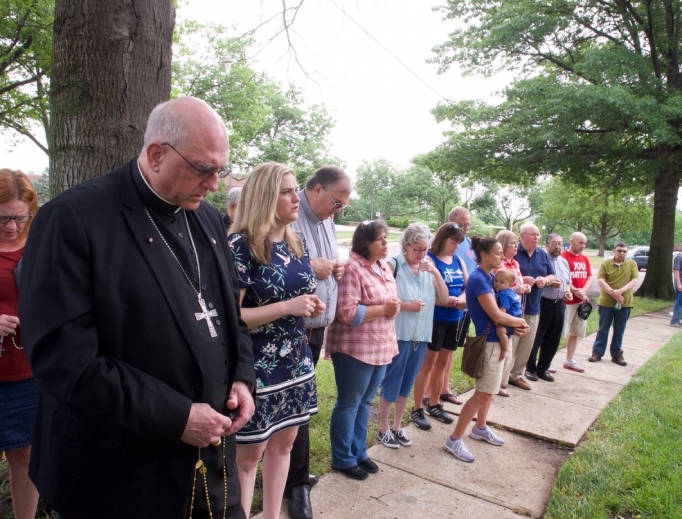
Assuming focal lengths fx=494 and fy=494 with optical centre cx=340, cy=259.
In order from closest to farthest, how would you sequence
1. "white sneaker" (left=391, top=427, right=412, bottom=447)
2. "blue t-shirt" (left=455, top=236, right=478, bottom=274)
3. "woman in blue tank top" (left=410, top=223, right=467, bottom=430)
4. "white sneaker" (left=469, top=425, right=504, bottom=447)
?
"white sneaker" (left=391, top=427, right=412, bottom=447) → "white sneaker" (left=469, top=425, right=504, bottom=447) → "woman in blue tank top" (left=410, top=223, right=467, bottom=430) → "blue t-shirt" (left=455, top=236, right=478, bottom=274)

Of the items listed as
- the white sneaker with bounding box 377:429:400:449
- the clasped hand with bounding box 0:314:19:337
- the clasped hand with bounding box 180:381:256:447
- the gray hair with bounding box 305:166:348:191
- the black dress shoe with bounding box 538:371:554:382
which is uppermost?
the gray hair with bounding box 305:166:348:191

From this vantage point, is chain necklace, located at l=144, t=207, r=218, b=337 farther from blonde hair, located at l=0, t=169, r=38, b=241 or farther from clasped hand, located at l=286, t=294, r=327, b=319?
blonde hair, located at l=0, t=169, r=38, b=241

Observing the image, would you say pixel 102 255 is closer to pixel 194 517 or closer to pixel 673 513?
pixel 194 517

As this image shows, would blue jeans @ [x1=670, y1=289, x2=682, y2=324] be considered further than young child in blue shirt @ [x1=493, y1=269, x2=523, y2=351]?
Yes

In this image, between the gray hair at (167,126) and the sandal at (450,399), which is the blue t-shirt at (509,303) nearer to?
the sandal at (450,399)

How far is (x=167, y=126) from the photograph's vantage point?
5.51ft

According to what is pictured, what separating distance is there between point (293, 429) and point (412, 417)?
7.37 ft

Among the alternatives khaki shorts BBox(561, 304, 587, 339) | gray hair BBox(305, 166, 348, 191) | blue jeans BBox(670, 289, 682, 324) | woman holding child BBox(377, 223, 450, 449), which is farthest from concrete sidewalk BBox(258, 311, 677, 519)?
blue jeans BBox(670, 289, 682, 324)

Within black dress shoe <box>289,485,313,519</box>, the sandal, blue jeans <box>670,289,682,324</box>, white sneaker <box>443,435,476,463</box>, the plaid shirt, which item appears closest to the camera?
black dress shoe <box>289,485,313,519</box>

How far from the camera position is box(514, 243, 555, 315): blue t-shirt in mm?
5992

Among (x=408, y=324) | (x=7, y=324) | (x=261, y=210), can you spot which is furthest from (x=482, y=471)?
(x=7, y=324)

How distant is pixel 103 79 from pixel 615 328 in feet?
25.1

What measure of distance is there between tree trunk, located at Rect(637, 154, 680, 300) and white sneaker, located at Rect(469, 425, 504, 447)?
1428 cm

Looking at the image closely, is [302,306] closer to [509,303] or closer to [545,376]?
[509,303]
